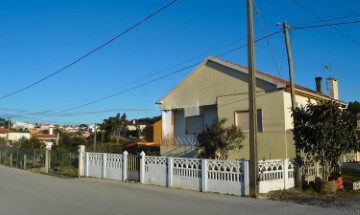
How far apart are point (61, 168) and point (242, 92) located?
1260 centimetres

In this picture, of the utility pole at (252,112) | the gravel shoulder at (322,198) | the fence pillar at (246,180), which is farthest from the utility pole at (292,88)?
the fence pillar at (246,180)

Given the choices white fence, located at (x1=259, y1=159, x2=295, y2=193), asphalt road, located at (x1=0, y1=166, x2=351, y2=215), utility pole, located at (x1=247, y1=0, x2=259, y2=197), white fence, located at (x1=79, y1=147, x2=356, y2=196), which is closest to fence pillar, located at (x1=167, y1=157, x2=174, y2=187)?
white fence, located at (x1=79, y1=147, x2=356, y2=196)

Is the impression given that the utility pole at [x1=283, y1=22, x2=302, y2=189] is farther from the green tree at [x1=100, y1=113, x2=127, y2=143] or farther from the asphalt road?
the green tree at [x1=100, y1=113, x2=127, y2=143]

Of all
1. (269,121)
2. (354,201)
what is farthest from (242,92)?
(354,201)

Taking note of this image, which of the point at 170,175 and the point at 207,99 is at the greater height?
the point at 207,99

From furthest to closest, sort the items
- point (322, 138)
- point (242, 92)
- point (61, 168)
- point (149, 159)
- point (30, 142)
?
point (30, 142) → point (61, 168) → point (242, 92) → point (149, 159) → point (322, 138)

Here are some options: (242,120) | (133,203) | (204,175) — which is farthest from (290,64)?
(133,203)

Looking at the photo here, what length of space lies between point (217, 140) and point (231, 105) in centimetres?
295

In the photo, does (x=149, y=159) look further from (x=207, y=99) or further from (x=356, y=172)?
(x=356, y=172)

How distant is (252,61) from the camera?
13422mm

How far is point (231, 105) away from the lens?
2053 centimetres

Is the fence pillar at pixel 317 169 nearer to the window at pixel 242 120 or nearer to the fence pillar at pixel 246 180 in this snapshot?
the fence pillar at pixel 246 180

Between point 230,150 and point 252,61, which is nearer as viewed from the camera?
point 252,61

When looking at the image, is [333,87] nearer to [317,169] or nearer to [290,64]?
[317,169]
